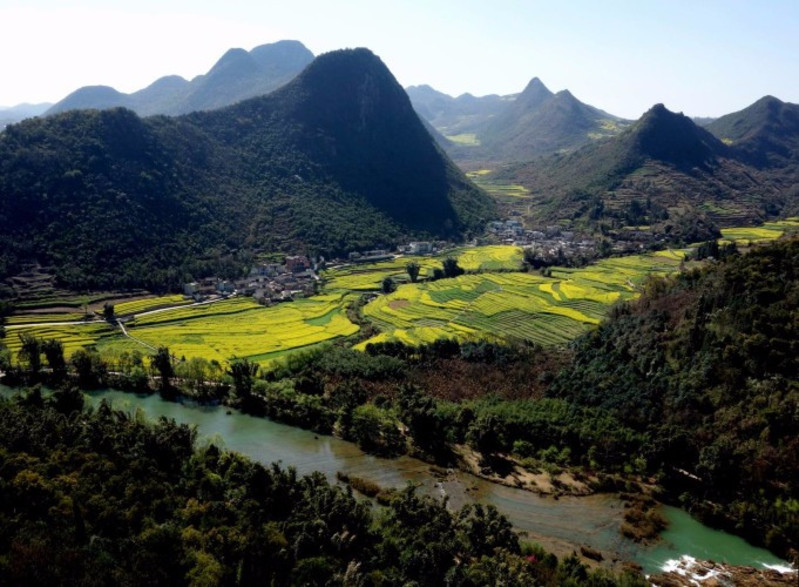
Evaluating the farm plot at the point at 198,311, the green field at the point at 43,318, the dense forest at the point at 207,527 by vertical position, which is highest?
the green field at the point at 43,318

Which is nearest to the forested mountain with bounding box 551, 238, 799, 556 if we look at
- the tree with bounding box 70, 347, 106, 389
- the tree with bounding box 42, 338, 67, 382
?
the tree with bounding box 70, 347, 106, 389

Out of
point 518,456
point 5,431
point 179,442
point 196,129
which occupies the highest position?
point 196,129

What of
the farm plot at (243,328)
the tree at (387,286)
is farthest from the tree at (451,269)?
the farm plot at (243,328)

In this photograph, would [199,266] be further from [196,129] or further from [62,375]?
[196,129]

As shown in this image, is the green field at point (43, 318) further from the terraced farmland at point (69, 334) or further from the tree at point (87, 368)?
the tree at point (87, 368)

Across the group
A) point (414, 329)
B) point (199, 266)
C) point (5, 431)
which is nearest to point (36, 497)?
point (5, 431)

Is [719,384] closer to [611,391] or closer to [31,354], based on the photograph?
[611,391]

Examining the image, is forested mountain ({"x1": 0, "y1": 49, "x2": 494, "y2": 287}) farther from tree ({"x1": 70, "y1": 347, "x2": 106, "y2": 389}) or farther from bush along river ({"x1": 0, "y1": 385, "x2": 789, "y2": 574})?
bush along river ({"x1": 0, "y1": 385, "x2": 789, "y2": 574})
